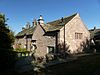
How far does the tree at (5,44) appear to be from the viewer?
20.3 metres

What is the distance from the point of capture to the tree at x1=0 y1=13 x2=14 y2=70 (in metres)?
20.3

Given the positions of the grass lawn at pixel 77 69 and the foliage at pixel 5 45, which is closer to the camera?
the grass lawn at pixel 77 69

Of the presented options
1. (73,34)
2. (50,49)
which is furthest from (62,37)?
(50,49)

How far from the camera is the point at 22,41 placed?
47.4m

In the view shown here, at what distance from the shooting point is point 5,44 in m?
21.6

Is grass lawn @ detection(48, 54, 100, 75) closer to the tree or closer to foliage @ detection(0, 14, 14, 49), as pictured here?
the tree

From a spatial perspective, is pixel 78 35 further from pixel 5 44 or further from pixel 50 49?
pixel 5 44

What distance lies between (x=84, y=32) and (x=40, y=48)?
1119 centimetres

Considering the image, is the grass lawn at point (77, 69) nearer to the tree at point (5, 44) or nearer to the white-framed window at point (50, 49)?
the tree at point (5, 44)

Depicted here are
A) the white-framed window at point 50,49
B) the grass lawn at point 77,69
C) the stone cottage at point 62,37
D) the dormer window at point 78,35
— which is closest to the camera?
the grass lawn at point 77,69

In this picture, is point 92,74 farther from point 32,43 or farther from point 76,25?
point 32,43

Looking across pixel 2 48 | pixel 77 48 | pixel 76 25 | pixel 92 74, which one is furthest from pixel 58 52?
pixel 92 74

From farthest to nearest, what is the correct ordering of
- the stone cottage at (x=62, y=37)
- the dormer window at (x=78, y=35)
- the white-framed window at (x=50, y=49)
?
the dormer window at (x=78, y=35)
the white-framed window at (x=50, y=49)
the stone cottage at (x=62, y=37)

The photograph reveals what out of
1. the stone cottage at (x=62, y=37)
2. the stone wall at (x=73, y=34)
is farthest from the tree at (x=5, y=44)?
the stone wall at (x=73, y=34)
